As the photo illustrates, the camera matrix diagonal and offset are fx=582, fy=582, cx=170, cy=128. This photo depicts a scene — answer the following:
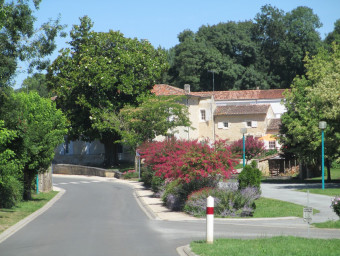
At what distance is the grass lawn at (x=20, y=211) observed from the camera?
20.7 metres

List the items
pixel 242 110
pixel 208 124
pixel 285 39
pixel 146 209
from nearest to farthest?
1. pixel 146 209
2. pixel 242 110
3. pixel 208 124
4. pixel 285 39

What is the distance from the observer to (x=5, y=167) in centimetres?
2175

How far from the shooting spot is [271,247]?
12.7 metres

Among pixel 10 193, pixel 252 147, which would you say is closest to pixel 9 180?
pixel 10 193

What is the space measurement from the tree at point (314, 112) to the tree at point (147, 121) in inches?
414

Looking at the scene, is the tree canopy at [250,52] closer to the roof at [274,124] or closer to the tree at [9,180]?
the roof at [274,124]

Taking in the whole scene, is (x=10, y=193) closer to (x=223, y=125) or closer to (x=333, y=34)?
(x=223, y=125)

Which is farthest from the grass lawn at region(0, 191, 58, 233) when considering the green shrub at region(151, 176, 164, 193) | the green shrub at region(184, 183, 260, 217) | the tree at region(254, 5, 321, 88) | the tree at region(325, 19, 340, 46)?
the tree at region(325, 19, 340, 46)

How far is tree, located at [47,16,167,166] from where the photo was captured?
56188mm

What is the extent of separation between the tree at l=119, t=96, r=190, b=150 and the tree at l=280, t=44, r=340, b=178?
414 inches

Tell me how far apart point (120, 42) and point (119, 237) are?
43755 mm

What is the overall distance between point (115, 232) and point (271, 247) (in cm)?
649

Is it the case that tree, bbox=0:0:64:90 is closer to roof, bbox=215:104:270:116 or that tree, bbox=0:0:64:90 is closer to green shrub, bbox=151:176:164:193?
green shrub, bbox=151:176:164:193

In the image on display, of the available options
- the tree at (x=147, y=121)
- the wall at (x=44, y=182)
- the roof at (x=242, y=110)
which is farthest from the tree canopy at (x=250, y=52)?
the wall at (x=44, y=182)
